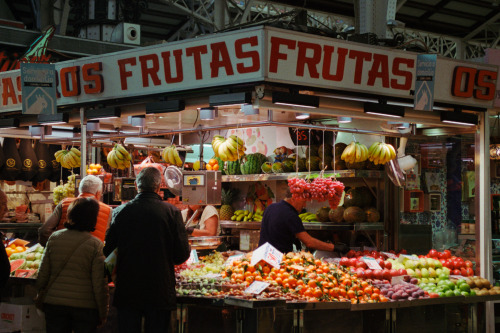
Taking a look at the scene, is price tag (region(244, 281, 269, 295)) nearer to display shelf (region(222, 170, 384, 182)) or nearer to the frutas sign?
the frutas sign

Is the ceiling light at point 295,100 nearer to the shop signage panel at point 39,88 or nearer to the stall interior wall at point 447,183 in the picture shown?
the shop signage panel at point 39,88

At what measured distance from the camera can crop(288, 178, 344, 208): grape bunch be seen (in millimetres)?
7535

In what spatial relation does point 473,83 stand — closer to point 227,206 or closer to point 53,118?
point 227,206

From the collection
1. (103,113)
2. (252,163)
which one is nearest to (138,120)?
(103,113)

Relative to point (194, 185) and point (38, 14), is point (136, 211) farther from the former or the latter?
point (38, 14)

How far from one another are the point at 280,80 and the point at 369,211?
3.69m

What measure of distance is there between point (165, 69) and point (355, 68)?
6.36 ft

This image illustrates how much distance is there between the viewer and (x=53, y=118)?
25.4 feet

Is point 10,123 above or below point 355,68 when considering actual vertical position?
below

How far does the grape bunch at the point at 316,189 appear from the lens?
754 cm

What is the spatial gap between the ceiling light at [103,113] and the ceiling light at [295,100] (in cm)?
205

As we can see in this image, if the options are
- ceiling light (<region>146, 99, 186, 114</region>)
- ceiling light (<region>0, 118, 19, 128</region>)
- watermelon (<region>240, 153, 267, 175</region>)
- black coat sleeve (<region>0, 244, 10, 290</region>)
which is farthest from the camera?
watermelon (<region>240, 153, 267, 175</region>)

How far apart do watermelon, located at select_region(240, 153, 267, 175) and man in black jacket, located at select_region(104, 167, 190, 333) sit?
498cm

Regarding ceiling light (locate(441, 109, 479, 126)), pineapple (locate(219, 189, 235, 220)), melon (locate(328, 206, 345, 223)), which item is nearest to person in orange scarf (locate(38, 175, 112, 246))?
melon (locate(328, 206, 345, 223))
